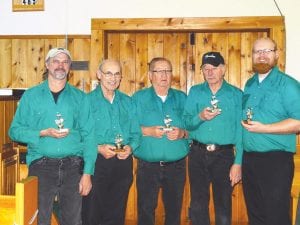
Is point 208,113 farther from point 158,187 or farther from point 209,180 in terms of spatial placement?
point 158,187

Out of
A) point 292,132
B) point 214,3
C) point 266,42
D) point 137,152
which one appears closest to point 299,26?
point 214,3

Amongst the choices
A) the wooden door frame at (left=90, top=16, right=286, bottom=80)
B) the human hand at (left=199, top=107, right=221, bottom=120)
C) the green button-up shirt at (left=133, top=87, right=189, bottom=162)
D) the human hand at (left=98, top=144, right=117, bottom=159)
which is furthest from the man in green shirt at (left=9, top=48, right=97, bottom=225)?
the wooden door frame at (left=90, top=16, right=286, bottom=80)

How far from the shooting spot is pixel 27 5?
5.07m

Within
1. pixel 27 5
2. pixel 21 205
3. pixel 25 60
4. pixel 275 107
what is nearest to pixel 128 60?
pixel 25 60

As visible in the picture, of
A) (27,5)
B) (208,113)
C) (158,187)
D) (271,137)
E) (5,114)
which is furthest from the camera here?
(27,5)

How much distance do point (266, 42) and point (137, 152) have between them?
4.95 ft

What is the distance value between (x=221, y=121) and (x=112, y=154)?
3.26 ft

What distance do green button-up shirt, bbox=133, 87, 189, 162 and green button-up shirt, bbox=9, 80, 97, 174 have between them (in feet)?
2.06

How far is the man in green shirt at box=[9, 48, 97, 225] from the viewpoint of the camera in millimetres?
3219

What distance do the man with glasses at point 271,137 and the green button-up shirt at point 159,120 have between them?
736mm

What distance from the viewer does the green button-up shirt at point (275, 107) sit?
10.4 ft

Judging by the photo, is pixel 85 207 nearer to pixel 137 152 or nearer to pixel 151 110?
pixel 137 152

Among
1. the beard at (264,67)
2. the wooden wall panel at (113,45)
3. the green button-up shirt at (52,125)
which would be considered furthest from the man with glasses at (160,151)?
the wooden wall panel at (113,45)

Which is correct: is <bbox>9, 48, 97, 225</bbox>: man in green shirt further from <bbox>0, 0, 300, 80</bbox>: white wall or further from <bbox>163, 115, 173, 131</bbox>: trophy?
<bbox>0, 0, 300, 80</bbox>: white wall
